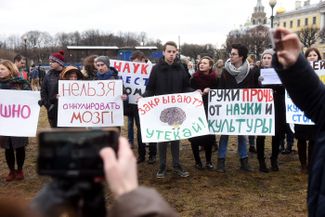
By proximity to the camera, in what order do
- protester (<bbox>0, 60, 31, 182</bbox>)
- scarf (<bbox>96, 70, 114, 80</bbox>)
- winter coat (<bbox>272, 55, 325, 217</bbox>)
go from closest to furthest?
winter coat (<bbox>272, 55, 325, 217</bbox>) < protester (<bbox>0, 60, 31, 182</bbox>) < scarf (<bbox>96, 70, 114, 80</bbox>)

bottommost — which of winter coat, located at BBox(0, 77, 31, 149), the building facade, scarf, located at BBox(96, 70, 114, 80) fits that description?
winter coat, located at BBox(0, 77, 31, 149)

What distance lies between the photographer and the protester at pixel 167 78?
5.74 metres

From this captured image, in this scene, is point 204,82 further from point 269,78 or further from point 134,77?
point 134,77

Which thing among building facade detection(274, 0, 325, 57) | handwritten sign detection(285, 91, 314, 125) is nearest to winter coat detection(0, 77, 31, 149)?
handwritten sign detection(285, 91, 314, 125)

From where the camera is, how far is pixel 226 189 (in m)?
5.43

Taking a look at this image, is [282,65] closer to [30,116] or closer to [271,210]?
[271,210]

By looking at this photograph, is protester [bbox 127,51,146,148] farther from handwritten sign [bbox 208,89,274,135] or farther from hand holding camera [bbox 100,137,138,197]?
hand holding camera [bbox 100,137,138,197]

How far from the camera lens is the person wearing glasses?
19.6 feet

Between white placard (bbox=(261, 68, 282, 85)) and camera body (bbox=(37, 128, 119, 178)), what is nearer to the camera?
camera body (bbox=(37, 128, 119, 178))

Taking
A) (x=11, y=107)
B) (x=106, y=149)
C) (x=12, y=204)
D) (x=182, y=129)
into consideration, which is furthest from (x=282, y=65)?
(x=11, y=107)

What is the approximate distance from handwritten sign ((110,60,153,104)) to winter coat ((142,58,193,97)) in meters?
1.30

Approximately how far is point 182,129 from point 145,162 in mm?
1416

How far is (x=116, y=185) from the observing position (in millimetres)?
1059

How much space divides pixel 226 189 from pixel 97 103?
242cm
